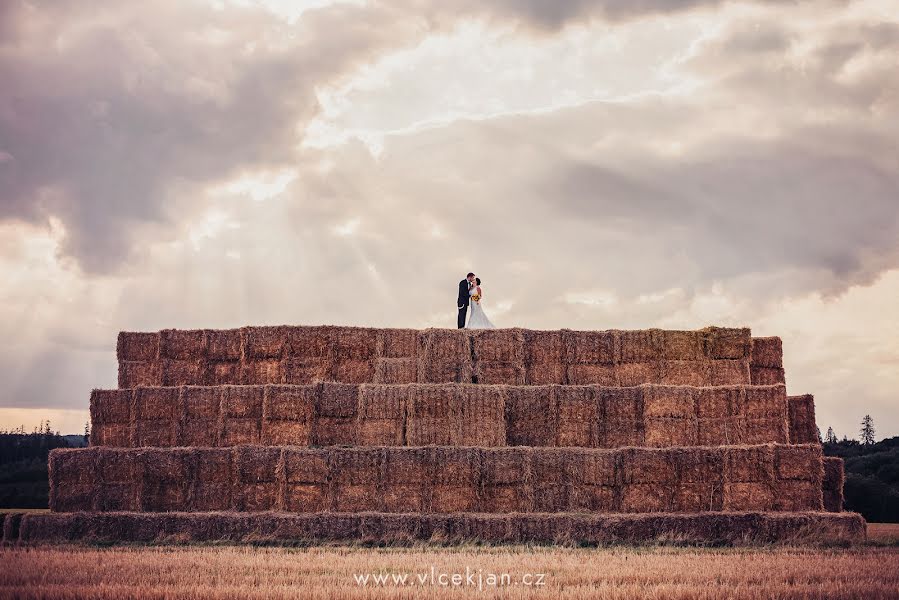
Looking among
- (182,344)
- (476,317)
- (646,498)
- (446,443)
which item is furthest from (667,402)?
(182,344)

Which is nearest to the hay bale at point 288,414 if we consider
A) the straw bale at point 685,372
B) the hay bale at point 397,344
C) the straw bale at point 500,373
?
the hay bale at point 397,344

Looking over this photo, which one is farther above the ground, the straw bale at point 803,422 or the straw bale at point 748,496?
the straw bale at point 803,422

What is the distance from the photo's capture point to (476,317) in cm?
2058

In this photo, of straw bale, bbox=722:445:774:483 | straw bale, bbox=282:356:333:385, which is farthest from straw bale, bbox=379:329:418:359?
straw bale, bbox=722:445:774:483

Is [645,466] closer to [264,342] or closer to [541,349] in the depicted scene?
[541,349]

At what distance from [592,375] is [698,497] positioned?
3.15m

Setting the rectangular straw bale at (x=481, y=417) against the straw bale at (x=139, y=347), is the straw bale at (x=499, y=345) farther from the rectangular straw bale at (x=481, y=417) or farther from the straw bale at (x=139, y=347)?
the straw bale at (x=139, y=347)

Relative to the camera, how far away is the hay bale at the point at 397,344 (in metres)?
17.5

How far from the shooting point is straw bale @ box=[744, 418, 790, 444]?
16641 mm

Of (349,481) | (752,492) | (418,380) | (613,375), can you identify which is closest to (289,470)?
(349,481)

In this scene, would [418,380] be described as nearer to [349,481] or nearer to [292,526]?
[349,481]

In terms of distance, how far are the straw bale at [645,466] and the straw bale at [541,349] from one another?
2.66 metres

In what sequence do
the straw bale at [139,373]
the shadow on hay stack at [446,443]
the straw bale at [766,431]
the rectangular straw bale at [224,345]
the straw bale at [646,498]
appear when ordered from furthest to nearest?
the straw bale at [139,373] < the rectangular straw bale at [224,345] < the straw bale at [766,431] < the straw bale at [646,498] < the shadow on hay stack at [446,443]

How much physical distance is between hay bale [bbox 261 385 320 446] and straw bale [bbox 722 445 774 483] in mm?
7103
